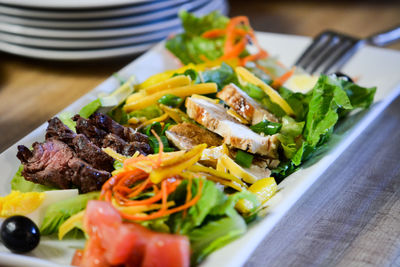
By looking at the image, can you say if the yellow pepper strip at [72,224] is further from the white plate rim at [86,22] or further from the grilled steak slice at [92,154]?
the white plate rim at [86,22]

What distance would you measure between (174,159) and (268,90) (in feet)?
4.46

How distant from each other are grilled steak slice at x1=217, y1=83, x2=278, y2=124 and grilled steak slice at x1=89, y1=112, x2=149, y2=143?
691mm

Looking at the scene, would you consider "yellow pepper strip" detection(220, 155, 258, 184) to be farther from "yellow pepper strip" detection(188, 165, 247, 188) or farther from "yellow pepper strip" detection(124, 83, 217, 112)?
"yellow pepper strip" detection(124, 83, 217, 112)

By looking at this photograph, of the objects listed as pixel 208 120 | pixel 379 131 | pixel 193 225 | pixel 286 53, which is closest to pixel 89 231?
pixel 193 225

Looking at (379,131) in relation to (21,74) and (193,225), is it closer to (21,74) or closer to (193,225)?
(193,225)

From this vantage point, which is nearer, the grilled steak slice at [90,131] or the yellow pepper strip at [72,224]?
the yellow pepper strip at [72,224]

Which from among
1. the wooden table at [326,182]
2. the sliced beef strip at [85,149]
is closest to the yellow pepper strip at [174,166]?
the sliced beef strip at [85,149]

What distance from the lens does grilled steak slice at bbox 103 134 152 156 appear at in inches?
114

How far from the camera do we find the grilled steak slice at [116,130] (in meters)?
3.06

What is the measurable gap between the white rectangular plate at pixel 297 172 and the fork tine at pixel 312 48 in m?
0.12

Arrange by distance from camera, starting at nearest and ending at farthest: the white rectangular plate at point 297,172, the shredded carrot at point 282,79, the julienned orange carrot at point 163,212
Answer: the white rectangular plate at point 297,172
the julienned orange carrot at point 163,212
the shredded carrot at point 282,79

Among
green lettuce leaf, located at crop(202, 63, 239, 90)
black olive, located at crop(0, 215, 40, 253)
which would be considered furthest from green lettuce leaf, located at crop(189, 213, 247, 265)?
green lettuce leaf, located at crop(202, 63, 239, 90)

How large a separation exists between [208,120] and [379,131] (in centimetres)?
147

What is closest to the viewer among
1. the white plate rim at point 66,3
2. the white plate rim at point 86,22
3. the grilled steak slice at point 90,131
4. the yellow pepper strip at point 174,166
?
the yellow pepper strip at point 174,166
